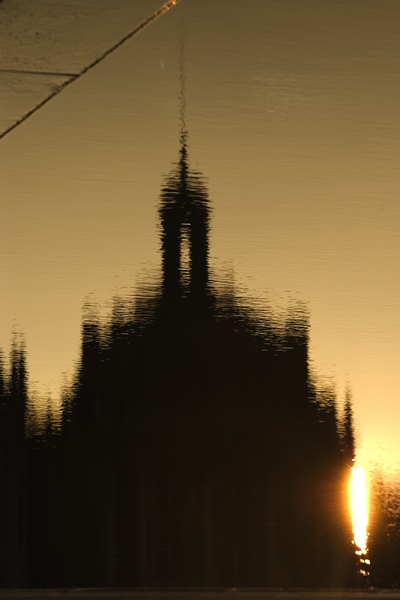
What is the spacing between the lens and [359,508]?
6230 millimetres

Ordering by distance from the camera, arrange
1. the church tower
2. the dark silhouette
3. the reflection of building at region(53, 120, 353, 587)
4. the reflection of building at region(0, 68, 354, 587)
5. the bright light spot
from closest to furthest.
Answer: the bright light spot < the reflection of building at region(0, 68, 354, 587) < the dark silhouette < the reflection of building at region(53, 120, 353, 587) < the church tower

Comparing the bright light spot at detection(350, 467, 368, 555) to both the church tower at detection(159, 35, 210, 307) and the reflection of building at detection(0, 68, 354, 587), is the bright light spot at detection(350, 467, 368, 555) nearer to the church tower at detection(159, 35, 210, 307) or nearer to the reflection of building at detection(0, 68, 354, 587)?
the reflection of building at detection(0, 68, 354, 587)

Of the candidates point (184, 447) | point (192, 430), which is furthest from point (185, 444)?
point (192, 430)

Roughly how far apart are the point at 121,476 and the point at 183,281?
1767cm

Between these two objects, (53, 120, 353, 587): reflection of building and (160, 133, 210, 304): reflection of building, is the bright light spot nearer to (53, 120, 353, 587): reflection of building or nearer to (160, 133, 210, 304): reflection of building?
(53, 120, 353, 587): reflection of building

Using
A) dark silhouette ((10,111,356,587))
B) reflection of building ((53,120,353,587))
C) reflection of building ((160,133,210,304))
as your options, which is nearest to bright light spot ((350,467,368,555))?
dark silhouette ((10,111,356,587))

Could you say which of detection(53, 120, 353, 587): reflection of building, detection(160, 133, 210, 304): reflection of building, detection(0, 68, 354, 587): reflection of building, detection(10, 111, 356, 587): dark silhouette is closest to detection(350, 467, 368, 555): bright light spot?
detection(10, 111, 356, 587): dark silhouette

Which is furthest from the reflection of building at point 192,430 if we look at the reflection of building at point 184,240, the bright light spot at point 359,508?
the bright light spot at point 359,508

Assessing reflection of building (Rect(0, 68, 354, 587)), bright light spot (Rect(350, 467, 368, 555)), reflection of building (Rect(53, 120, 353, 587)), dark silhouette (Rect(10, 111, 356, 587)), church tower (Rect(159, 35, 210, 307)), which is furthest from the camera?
church tower (Rect(159, 35, 210, 307))

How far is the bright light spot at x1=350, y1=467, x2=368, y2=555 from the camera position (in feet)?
18.0

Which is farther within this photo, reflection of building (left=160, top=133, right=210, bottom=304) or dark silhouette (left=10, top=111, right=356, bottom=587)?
reflection of building (left=160, top=133, right=210, bottom=304)

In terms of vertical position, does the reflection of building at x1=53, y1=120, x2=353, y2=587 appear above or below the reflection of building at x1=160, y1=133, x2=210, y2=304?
below

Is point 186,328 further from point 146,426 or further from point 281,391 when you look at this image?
point 146,426

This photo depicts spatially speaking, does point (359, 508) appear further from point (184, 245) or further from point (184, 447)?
point (184, 245)
